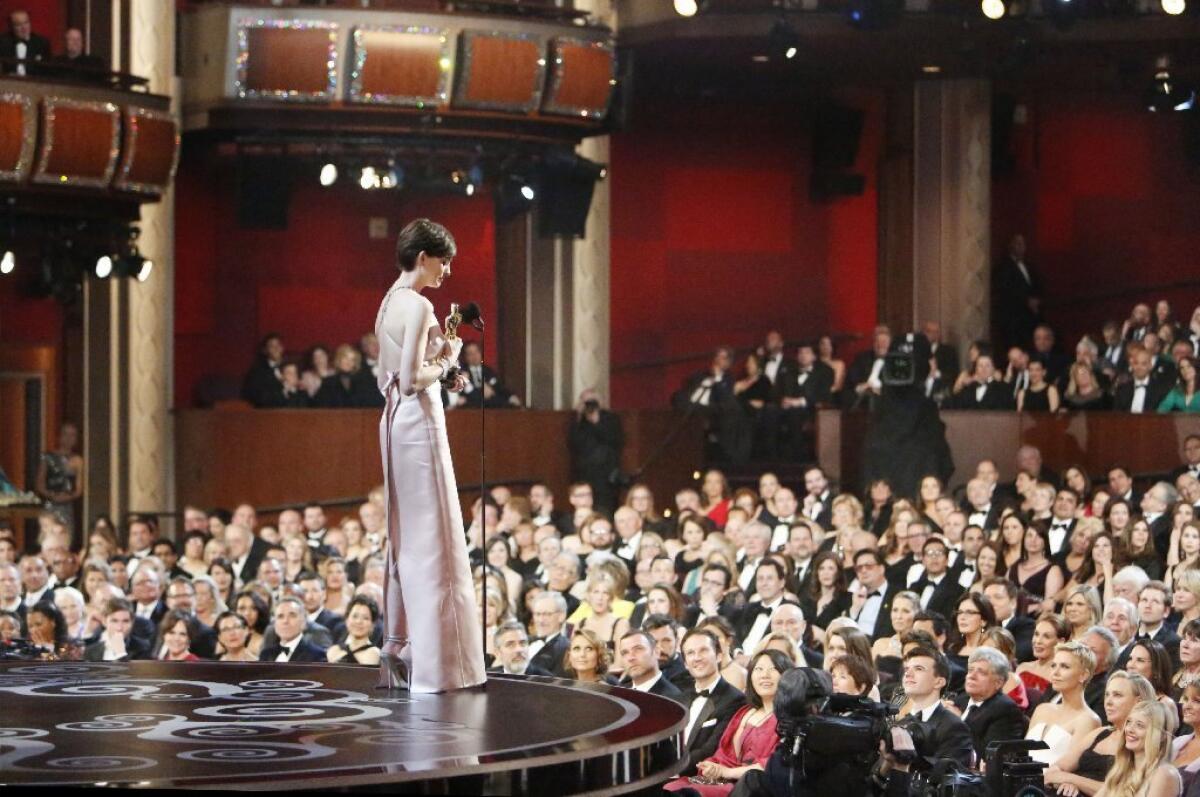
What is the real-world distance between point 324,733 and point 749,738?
7.97ft

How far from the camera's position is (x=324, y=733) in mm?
4832

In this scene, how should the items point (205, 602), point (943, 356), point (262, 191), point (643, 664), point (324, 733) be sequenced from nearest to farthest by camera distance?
Answer: point (324, 733)
point (643, 664)
point (205, 602)
point (943, 356)
point (262, 191)

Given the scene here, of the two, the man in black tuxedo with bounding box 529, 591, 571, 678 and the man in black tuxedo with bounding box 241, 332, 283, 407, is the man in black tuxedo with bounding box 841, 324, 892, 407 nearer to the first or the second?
the man in black tuxedo with bounding box 241, 332, 283, 407

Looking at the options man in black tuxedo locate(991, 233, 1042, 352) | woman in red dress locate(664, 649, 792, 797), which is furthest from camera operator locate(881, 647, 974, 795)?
man in black tuxedo locate(991, 233, 1042, 352)

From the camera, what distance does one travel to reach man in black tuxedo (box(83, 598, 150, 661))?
923 cm

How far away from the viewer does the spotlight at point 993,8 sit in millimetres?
13672

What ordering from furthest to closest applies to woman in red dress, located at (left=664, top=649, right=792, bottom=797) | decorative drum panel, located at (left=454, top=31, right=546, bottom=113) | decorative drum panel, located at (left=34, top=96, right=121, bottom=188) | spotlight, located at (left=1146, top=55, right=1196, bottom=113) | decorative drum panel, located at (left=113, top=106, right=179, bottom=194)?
decorative drum panel, located at (left=454, top=31, right=546, bottom=113), spotlight, located at (left=1146, top=55, right=1196, bottom=113), decorative drum panel, located at (left=113, top=106, right=179, bottom=194), decorative drum panel, located at (left=34, top=96, right=121, bottom=188), woman in red dress, located at (left=664, top=649, right=792, bottom=797)

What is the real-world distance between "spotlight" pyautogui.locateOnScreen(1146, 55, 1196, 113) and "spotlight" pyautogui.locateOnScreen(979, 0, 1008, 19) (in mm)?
1056

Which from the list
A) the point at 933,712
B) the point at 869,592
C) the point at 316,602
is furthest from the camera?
the point at 316,602

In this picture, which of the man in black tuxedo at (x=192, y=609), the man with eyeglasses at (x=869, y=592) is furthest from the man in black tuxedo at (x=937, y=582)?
the man in black tuxedo at (x=192, y=609)

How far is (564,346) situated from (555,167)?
173 centimetres

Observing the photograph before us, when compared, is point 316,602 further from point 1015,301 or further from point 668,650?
point 1015,301

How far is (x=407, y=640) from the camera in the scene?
217 inches

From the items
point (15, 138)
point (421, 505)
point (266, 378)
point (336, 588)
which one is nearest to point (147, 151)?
point (15, 138)
